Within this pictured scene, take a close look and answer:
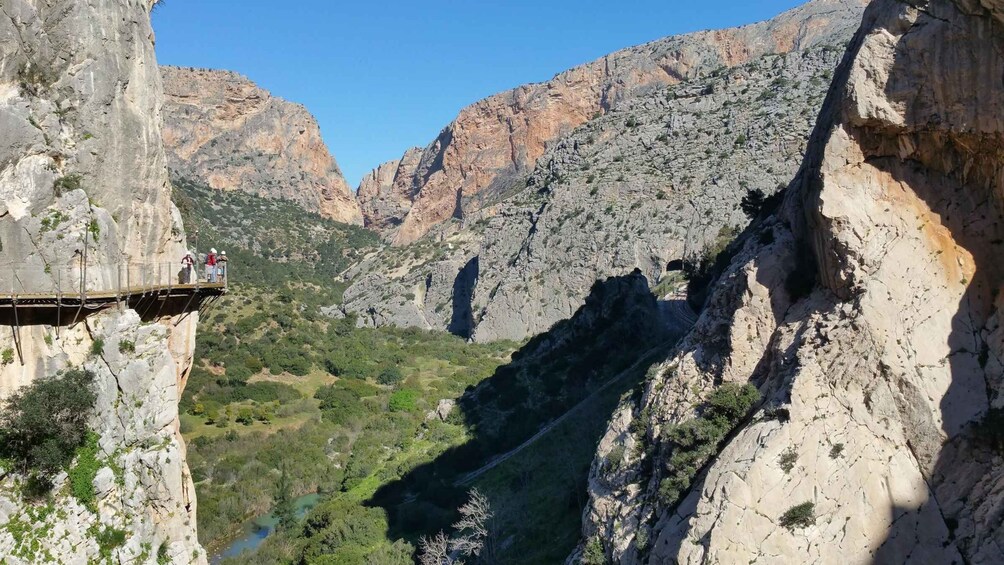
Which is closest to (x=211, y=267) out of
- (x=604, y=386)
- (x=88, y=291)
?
(x=88, y=291)

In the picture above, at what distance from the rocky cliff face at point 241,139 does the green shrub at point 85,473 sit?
132 metres

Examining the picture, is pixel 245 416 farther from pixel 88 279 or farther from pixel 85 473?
pixel 88 279

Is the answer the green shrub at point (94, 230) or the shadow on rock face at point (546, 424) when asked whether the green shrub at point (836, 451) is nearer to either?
the shadow on rock face at point (546, 424)

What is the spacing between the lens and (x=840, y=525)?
13406 millimetres

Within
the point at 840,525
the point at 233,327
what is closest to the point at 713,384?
the point at 840,525

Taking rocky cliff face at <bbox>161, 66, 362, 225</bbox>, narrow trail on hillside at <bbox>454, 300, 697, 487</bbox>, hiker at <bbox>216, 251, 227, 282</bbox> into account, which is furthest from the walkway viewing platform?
rocky cliff face at <bbox>161, 66, 362, 225</bbox>

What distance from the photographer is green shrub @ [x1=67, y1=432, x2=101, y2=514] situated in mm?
17375

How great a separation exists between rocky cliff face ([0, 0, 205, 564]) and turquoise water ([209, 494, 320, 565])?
18176mm

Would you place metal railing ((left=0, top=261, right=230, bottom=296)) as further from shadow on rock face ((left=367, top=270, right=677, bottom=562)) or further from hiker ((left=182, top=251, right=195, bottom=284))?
shadow on rock face ((left=367, top=270, right=677, bottom=562))

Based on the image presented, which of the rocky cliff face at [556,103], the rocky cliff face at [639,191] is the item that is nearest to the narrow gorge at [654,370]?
the rocky cliff face at [639,191]

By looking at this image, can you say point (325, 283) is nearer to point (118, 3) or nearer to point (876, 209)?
point (118, 3)

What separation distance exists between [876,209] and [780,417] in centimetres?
493

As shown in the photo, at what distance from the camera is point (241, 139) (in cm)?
15812

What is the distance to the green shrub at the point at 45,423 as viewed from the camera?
16.5 meters
